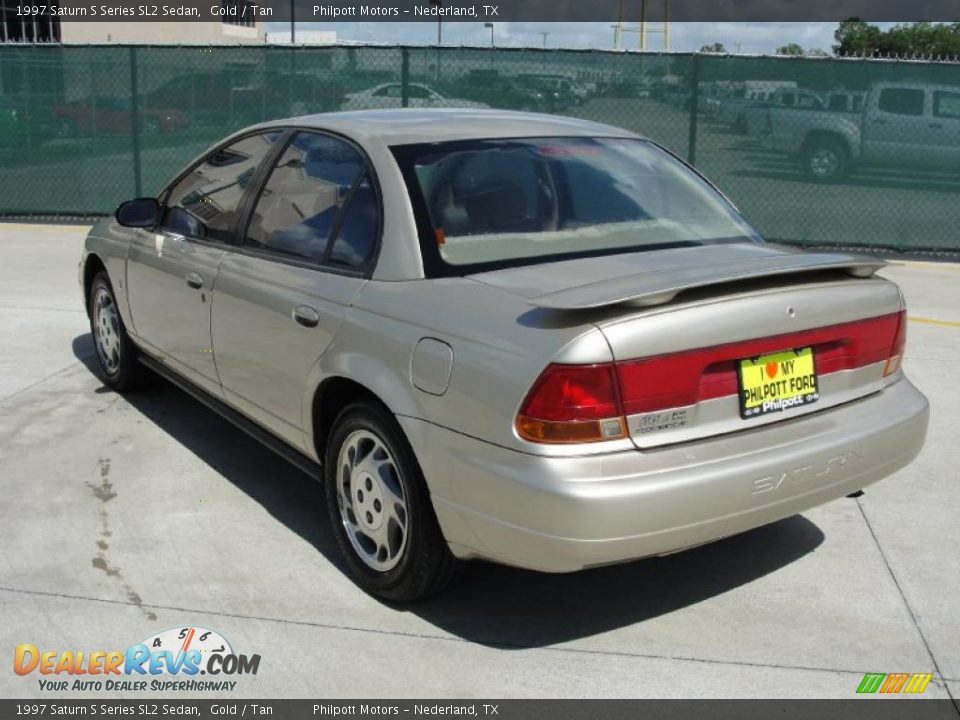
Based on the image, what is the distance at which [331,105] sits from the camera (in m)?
12.7

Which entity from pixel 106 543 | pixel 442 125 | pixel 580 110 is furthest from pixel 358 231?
pixel 580 110

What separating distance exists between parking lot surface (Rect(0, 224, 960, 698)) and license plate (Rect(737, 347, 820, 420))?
31.1 inches

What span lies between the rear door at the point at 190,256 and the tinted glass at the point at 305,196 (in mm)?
210

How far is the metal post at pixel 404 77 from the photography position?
483 inches

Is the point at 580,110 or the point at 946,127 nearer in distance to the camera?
the point at 946,127

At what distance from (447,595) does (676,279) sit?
4.68ft

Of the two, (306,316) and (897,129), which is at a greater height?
(897,129)

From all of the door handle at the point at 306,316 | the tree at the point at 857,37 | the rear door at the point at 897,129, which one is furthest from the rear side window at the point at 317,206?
the tree at the point at 857,37

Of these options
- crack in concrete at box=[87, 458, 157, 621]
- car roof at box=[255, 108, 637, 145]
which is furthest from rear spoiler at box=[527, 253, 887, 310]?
crack in concrete at box=[87, 458, 157, 621]

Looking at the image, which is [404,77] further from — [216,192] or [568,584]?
[568,584]

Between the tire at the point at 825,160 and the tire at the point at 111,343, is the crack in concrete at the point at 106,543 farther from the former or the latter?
the tire at the point at 825,160

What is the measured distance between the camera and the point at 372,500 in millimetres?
3863

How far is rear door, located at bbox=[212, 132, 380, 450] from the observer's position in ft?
13.2
